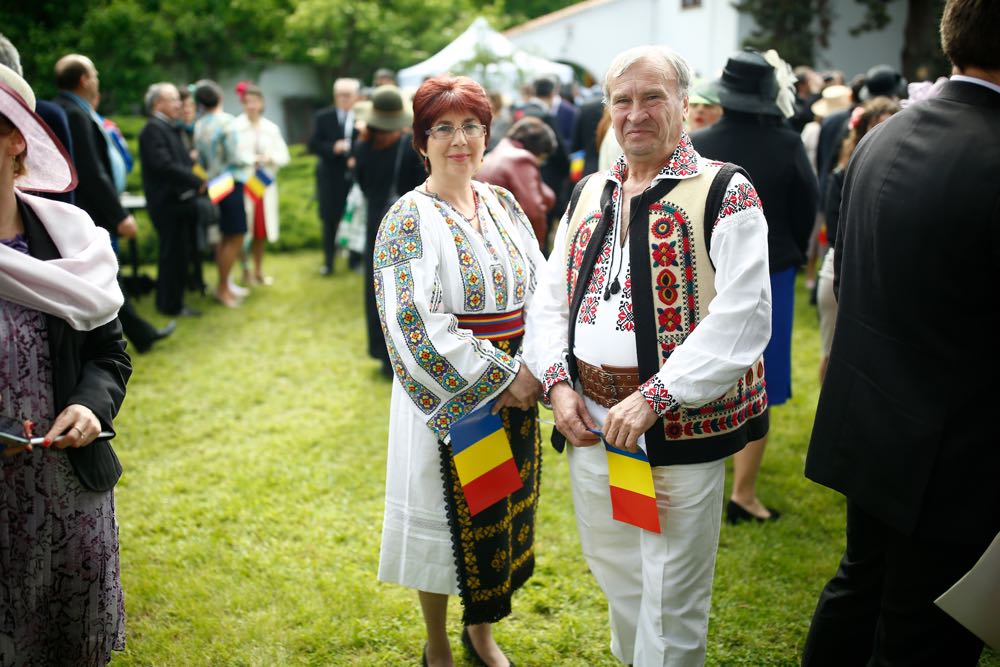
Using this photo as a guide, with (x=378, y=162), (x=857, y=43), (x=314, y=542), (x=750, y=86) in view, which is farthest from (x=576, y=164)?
(x=857, y=43)

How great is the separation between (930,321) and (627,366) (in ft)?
2.40

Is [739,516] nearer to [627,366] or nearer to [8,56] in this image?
[627,366]

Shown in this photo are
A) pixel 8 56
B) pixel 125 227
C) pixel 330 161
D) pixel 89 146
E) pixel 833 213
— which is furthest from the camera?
pixel 330 161

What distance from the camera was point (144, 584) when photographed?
3242 mm

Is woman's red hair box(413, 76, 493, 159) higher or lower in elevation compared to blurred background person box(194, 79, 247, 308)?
higher

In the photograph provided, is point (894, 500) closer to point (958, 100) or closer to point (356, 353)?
point (958, 100)

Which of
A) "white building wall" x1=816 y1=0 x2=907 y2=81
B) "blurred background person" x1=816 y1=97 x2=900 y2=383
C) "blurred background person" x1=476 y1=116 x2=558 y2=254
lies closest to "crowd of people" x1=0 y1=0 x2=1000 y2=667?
"blurred background person" x1=816 y1=97 x2=900 y2=383

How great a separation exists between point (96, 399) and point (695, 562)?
1604mm

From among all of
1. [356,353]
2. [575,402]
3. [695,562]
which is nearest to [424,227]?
[575,402]

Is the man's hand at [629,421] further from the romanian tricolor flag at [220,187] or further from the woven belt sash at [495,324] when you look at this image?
the romanian tricolor flag at [220,187]

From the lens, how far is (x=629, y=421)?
2043 millimetres

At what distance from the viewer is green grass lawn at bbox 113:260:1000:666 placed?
9.46ft

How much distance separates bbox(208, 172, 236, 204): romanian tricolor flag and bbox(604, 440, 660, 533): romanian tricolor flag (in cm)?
599

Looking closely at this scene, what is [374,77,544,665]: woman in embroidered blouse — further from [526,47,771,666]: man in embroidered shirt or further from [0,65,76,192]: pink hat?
[0,65,76,192]: pink hat
